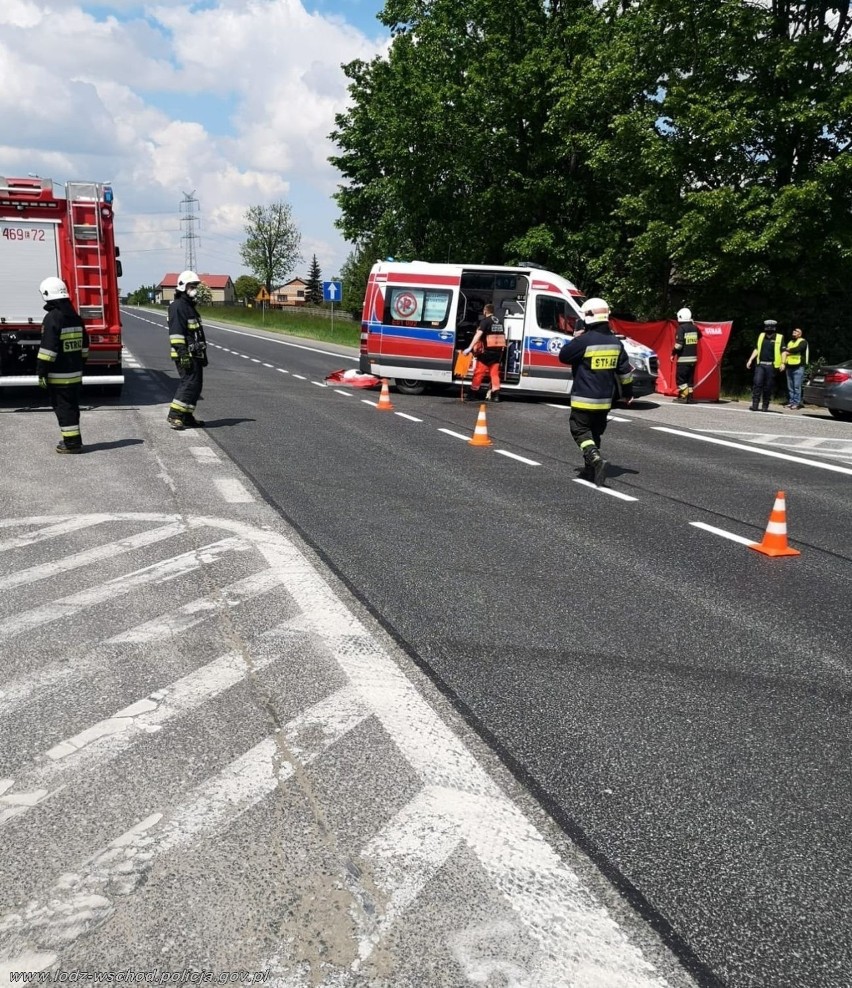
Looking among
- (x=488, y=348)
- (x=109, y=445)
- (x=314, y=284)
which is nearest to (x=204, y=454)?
(x=109, y=445)

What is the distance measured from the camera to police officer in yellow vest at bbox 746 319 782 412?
18.1 meters

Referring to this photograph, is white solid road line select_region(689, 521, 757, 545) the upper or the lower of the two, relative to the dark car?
lower

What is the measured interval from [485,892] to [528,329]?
15.9m

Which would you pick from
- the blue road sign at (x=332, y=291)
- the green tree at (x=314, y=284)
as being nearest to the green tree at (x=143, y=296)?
the green tree at (x=314, y=284)

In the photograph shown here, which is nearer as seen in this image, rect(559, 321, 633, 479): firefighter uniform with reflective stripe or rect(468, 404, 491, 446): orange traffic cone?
rect(559, 321, 633, 479): firefighter uniform with reflective stripe

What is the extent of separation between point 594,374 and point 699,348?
11.5m

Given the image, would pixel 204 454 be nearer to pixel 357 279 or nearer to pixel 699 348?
pixel 699 348

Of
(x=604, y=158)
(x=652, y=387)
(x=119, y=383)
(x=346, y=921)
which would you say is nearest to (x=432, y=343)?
(x=652, y=387)

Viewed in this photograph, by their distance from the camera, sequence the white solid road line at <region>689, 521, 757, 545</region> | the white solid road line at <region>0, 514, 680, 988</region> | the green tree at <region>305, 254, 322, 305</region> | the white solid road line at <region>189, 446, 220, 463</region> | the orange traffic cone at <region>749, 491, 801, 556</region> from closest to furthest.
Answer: the white solid road line at <region>0, 514, 680, 988</region>
the orange traffic cone at <region>749, 491, 801, 556</region>
the white solid road line at <region>689, 521, 757, 545</region>
the white solid road line at <region>189, 446, 220, 463</region>
the green tree at <region>305, 254, 322, 305</region>

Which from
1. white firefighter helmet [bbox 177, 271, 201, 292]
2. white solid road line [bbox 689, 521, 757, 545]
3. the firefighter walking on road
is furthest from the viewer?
white firefighter helmet [bbox 177, 271, 201, 292]

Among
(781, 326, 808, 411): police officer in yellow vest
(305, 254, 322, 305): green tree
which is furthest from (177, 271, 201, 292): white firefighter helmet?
(305, 254, 322, 305): green tree

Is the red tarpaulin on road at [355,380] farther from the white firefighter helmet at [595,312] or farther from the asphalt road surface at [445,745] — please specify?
the asphalt road surface at [445,745]

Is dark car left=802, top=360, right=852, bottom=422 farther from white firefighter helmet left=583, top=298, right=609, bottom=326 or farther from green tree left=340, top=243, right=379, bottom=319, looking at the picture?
green tree left=340, top=243, right=379, bottom=319

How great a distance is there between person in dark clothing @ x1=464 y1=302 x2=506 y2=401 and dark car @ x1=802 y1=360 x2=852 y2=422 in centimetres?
621
